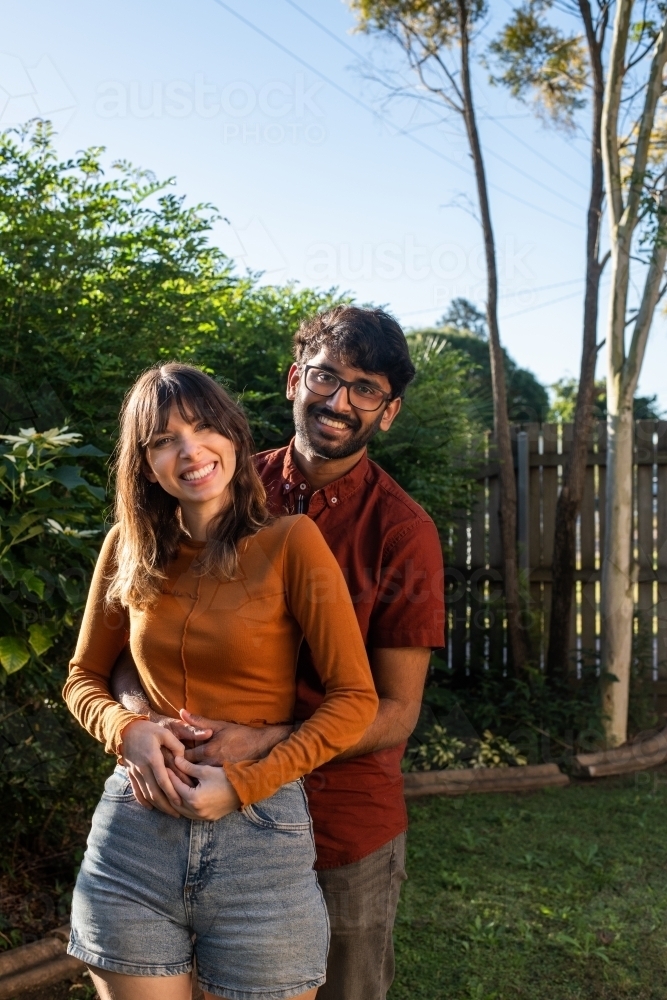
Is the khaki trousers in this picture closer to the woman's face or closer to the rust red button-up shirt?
the rust red button-up shirt

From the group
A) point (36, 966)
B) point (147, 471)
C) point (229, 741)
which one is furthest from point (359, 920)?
point (36, 966)

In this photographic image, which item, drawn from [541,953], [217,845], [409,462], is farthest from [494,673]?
[217,845]

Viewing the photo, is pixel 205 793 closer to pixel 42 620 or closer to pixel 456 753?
pixel 42 620

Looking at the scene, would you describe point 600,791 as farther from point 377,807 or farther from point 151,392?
point 151,392

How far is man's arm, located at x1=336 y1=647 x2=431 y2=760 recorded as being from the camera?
1.97 m

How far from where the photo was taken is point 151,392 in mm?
1827

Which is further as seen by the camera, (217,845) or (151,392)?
(151,392)

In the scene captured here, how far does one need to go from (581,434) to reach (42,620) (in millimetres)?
4321

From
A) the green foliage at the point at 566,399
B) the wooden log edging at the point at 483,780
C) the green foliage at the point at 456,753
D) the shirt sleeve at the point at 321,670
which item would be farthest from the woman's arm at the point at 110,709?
the green foliage at the point at 566,399

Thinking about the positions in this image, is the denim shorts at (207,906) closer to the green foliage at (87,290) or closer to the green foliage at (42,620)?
the green foliage at (42,620)

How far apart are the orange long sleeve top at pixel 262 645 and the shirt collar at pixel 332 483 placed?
1.07ft

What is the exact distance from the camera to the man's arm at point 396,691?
1.97 meters

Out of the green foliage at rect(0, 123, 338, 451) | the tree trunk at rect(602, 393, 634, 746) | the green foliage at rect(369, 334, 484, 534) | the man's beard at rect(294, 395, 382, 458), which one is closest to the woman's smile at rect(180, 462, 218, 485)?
the man's beard at rect(294, 395, 382, 458)

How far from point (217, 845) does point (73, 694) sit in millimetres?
441
